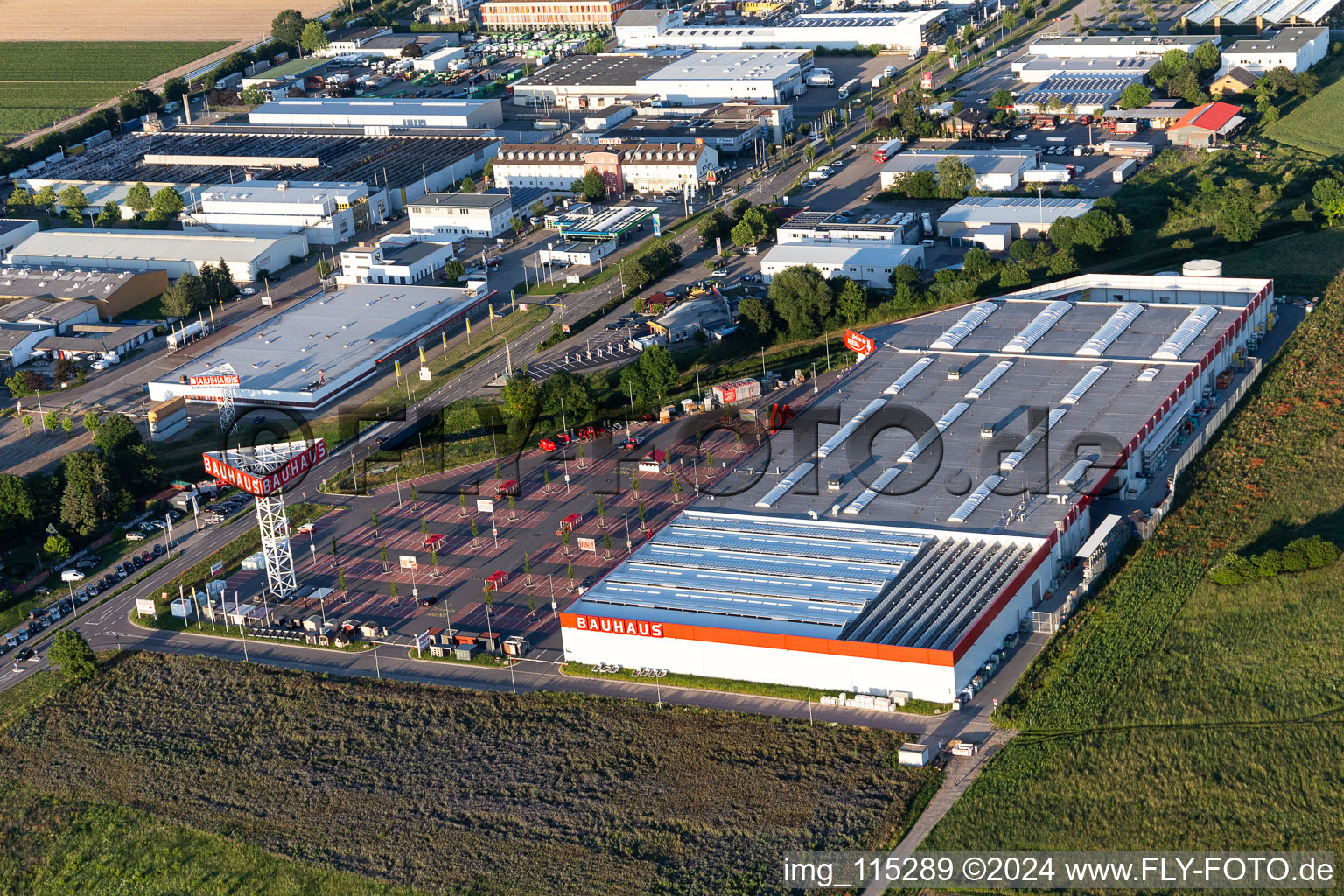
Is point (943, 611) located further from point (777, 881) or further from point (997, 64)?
point (997, 64)

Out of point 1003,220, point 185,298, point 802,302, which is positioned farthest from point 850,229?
point 185,298

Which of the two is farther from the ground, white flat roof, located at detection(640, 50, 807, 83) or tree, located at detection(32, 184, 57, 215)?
white flat roof, located at detection(640, 50, 807, 83)

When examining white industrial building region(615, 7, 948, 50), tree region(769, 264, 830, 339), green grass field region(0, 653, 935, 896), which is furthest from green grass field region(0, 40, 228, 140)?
green grass field region(0, 653, 935, 896)

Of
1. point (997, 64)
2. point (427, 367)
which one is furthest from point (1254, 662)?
point (997, 64)

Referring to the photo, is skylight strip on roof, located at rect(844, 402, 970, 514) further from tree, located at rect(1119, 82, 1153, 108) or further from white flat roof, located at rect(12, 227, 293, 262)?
tree, located at rect(1119, 82, 1153, 108)

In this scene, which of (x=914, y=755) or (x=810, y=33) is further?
(x=810, y=33)

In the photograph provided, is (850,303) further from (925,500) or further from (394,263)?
(394,263)
